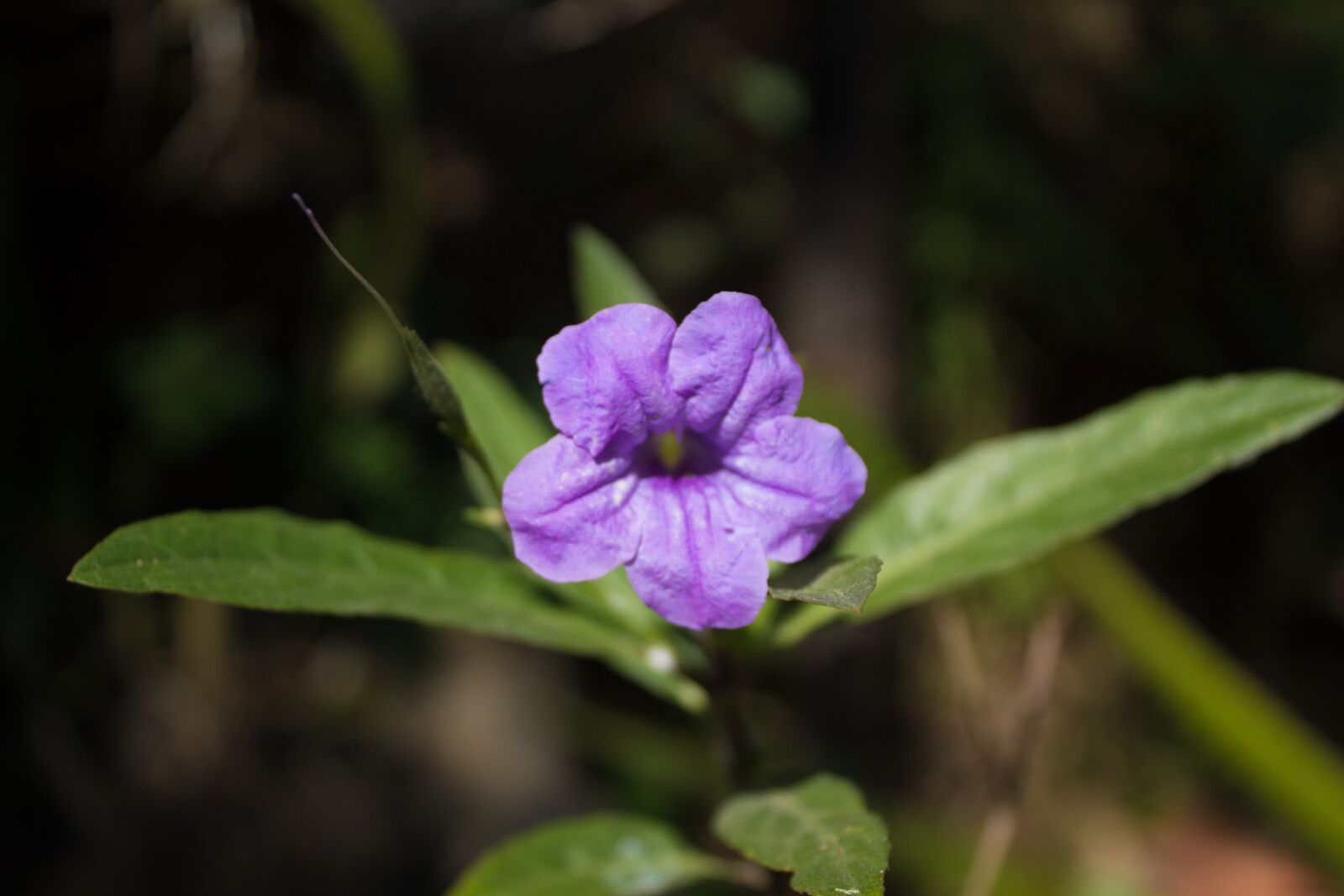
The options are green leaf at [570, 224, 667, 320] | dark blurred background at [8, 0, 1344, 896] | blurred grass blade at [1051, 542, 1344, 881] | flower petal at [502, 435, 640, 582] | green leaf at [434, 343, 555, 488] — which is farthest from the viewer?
dark blurred background at [8, 0, 1344, 896]

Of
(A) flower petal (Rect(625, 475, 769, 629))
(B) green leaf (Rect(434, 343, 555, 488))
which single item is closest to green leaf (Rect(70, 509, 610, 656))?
(B) green leaf (Rect(434, 343, 555, 488))

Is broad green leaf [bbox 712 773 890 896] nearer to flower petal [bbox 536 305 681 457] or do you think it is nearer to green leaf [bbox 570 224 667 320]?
flower petal [bbox 536 305 681 457]

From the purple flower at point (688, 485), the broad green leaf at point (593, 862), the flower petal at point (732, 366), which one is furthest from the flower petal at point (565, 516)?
the broad green leaf at point (593, 862)

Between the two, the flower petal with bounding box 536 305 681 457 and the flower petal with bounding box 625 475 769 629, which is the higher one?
the flower petal with bounding box 536 305 681 457

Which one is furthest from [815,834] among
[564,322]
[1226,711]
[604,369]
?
[564,322]

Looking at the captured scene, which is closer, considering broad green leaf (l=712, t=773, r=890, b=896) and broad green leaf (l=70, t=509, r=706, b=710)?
broad green leaf (l=712, t=773, r=890, b=896)

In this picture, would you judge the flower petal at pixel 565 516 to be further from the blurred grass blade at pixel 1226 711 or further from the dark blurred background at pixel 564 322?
the dark blurred background at pixel 564 322

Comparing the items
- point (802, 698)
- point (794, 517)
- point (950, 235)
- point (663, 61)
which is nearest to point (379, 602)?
point (794, 517)
